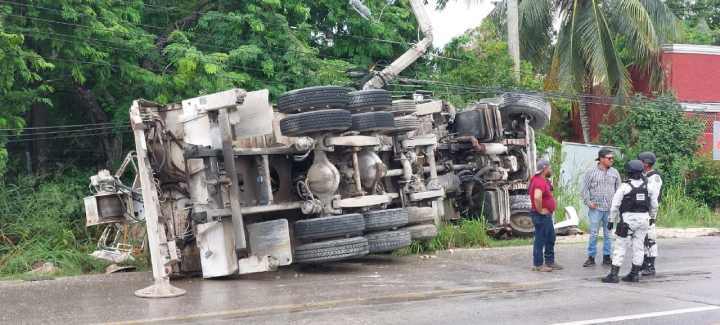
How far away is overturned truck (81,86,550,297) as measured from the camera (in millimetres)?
9766

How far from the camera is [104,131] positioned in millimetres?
16203

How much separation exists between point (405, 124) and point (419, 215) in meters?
1.38

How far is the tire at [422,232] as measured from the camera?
39.1 feet

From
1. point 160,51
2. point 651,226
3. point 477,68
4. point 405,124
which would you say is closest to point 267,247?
point 405,124

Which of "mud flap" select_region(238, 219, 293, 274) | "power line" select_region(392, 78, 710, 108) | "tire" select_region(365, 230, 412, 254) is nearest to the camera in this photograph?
"mud flap" select_region(238, 219, 293, 274)

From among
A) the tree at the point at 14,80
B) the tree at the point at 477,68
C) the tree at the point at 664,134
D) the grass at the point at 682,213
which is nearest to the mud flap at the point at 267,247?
the tree at the point at 14,80

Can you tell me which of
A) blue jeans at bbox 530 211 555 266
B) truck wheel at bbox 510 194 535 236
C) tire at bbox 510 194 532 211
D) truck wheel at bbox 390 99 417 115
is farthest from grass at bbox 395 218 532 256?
blue jeans at bbox 530 211 555 266

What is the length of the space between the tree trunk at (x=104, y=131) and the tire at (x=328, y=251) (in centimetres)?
743

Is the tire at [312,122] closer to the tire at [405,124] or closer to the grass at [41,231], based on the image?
the tire at [405,124]

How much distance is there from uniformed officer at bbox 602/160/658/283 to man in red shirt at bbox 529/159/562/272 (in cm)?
97

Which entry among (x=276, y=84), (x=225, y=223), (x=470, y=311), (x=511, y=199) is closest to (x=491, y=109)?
(x=511, y=199)

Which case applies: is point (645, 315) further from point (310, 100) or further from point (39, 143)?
point (39, 143)

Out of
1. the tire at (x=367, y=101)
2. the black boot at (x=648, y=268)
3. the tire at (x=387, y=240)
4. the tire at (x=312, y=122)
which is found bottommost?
the black boot at (x=648, y=268)

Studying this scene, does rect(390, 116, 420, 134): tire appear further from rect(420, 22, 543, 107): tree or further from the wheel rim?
rect(420, 22, 543, 107): tree
